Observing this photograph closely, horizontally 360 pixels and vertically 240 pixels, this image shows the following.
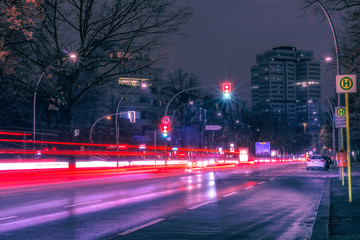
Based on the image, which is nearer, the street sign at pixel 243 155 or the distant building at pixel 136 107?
the street sign at pixel 243 155

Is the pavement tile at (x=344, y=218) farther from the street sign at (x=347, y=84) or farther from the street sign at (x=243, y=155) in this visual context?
the street sign at (x=243, y=155)

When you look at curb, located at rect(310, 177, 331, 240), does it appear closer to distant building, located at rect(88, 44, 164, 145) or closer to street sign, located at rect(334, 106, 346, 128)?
street sign, located at rect(334, 106, 346, 128)

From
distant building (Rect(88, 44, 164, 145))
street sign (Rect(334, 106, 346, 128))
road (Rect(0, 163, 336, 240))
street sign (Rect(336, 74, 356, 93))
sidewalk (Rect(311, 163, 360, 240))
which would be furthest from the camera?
distant building (Rect(88, 44, 164, 145))

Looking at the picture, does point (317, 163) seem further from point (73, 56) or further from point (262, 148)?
point (262, 148)

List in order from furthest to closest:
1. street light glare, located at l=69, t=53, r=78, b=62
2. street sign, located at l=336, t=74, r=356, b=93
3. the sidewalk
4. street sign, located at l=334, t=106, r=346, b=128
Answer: street light glare, located at l=69, t=53, r=78, b=62 < street sign, located at l=334, t=106, r=346, b=128 < street sign, located at l=336, t=74, r=356, b=93 < the sidewalk

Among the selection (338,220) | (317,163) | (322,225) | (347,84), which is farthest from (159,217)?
(317,163)

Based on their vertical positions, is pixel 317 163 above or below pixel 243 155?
below

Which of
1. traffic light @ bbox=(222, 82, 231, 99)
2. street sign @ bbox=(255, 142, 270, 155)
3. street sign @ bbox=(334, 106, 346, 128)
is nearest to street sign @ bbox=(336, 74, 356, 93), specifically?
street sign @ bbox=(334, 106, 346, 128)

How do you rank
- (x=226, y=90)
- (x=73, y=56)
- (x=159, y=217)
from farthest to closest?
(x=226, y=90) → (x=73, y=56) → (x=159, y=217)

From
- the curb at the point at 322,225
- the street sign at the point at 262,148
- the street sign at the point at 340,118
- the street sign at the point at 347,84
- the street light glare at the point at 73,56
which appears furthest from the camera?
the street sign at the point at 262,148

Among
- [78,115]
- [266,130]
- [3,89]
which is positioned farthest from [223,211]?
[266,130]

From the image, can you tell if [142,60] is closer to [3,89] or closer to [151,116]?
[3,89]

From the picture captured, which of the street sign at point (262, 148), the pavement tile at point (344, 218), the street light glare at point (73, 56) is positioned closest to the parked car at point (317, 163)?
the street light glare at point (73, 56)

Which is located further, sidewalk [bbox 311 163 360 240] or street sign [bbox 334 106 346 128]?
street sign [bbox 334 106 346 128]
